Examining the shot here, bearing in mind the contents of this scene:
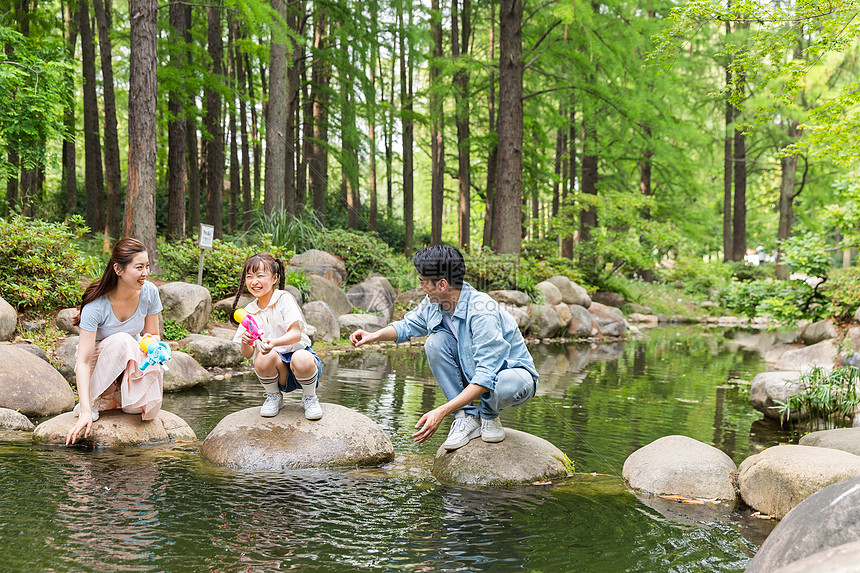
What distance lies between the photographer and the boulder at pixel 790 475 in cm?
382

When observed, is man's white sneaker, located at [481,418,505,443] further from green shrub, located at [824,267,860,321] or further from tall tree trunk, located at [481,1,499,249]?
tall tree trunk, located at [481,1,499,249]

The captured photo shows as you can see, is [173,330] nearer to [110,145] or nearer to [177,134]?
[177,134]

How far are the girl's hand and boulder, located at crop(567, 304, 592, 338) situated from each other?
1262 cm

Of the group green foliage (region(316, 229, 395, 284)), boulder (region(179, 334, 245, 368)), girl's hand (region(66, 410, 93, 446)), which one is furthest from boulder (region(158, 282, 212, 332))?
green foliage (region(316, 229, 395, 284))

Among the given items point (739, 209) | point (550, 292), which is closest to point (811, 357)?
point (550, 292)

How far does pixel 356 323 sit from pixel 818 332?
8018 mm

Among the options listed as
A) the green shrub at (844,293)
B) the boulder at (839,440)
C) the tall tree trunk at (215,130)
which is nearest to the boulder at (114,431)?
the boulder at (839,440)

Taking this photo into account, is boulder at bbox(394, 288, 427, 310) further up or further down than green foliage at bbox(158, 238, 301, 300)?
further down

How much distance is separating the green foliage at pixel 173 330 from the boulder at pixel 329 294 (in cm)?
316

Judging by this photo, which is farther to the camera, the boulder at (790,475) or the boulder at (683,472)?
the boulder at (683,472)

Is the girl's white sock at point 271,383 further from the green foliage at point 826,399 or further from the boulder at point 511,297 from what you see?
the boulder at point 511,297

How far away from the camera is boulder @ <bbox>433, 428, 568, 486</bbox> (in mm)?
4234

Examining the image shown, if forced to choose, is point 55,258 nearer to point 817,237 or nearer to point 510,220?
point 510,220

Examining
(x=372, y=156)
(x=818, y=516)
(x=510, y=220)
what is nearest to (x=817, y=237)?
(x=510, y=220)
